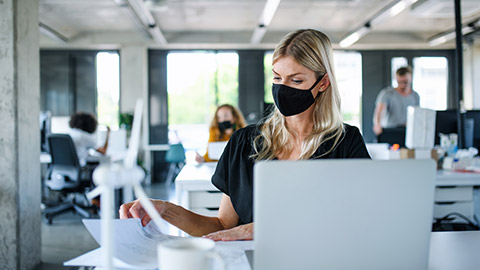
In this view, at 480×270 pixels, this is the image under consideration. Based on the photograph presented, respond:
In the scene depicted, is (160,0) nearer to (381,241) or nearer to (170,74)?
(170,74)

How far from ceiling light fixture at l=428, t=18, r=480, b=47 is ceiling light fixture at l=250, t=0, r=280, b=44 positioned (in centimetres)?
379

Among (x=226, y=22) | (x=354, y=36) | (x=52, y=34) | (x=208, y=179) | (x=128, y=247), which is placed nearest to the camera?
(x=128, y=247)

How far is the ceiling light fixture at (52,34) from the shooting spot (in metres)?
7.48

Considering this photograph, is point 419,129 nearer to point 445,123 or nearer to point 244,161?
point 445,123

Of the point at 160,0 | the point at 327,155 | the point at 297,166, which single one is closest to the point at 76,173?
the point at 160,0

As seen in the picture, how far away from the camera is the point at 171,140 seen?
9391mm

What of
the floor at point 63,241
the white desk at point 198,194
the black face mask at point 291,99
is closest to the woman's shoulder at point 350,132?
the black face mask at point 291,99

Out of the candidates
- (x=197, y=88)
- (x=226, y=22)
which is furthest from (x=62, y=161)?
(x=197, y=88)

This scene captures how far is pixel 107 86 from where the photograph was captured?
30.1 ft

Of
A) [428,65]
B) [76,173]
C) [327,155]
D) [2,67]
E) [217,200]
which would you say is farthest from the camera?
[428,65]

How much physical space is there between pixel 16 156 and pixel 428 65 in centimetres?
894

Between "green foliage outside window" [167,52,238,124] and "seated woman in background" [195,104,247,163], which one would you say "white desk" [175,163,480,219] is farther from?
"green foliage outside window" [167,52,238,124]

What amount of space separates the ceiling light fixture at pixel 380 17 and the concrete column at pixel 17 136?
472 centimetres

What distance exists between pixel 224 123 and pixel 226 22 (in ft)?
13.7
